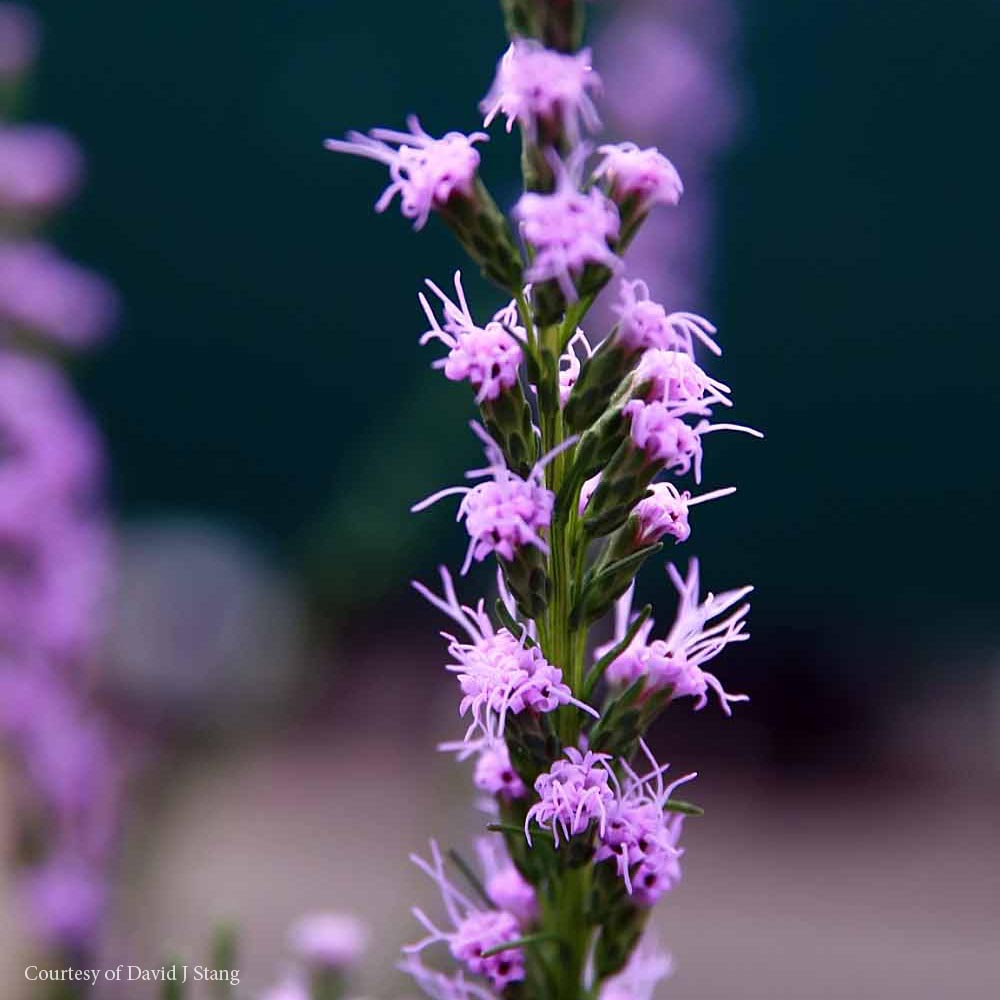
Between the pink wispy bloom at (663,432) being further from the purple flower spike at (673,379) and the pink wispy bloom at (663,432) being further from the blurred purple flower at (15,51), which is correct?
the blurred purple flower at (15,51)

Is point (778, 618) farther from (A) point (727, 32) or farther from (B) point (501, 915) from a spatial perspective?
(B) point (501, 915)

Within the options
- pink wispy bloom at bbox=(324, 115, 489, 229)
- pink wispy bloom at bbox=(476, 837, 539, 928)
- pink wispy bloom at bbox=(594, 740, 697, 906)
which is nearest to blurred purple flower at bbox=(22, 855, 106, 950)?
pink wispy bloom at bbox=(476, 837, 539, 928)


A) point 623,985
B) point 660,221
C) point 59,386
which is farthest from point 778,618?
point 623,985

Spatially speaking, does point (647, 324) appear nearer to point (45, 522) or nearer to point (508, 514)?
point (508, 514)

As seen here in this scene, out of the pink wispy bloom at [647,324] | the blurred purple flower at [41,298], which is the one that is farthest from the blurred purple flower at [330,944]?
the blurred purple flower at [41,298]

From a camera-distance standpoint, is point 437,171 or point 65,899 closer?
point 437,171

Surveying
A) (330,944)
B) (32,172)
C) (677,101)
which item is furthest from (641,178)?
(677,101)
